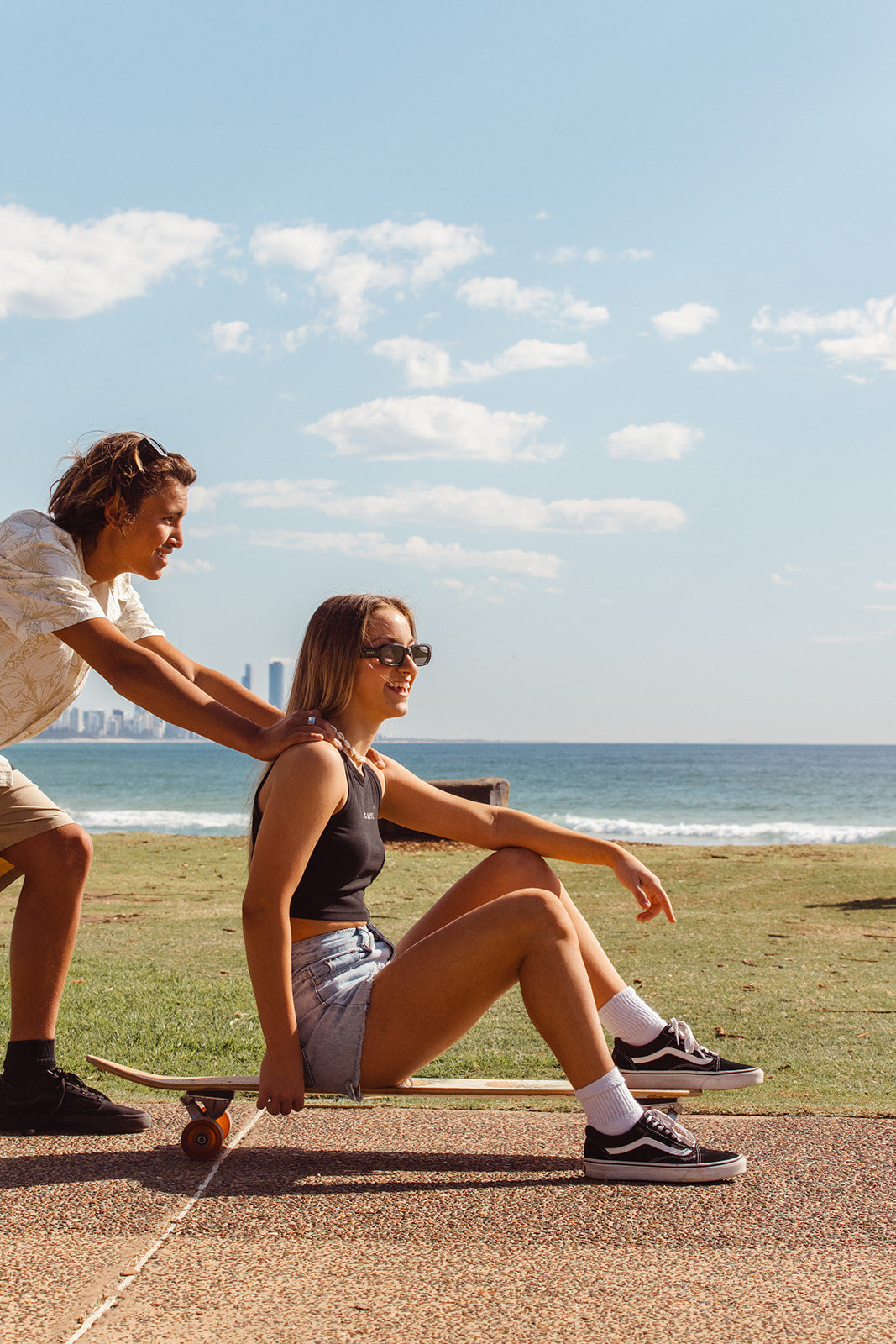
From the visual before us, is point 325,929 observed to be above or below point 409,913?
above

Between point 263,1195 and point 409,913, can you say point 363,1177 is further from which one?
point 409,913

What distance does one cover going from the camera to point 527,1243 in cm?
258

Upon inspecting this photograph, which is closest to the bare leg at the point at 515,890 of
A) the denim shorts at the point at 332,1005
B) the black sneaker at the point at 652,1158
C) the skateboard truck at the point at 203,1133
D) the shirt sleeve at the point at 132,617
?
the denim shorts at the point at 332,1005

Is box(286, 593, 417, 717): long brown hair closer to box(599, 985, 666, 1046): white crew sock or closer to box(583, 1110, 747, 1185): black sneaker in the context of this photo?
box(599, 985, 666, 1046): white crew sock

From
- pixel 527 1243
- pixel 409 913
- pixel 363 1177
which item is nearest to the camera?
pixel 527 1243

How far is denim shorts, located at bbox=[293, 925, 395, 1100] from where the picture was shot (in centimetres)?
296

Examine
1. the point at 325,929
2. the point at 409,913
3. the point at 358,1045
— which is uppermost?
the point at 325,929

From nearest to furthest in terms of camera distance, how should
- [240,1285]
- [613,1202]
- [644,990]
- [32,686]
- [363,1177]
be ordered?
[240,1285] < [613,1202] < [363,1177] < [32,686] < [644,990]

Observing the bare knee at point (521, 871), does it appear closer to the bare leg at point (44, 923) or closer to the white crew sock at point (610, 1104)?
the white crew sock at point (610, 1104)

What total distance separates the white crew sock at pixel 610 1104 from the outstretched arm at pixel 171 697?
109 centimetres

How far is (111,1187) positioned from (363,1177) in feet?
2.06

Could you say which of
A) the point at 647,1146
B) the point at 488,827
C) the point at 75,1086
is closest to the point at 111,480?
the point at 488,827

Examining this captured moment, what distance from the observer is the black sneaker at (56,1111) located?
3.48 meters

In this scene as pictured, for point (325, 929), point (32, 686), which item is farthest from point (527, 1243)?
point (32, 686)
